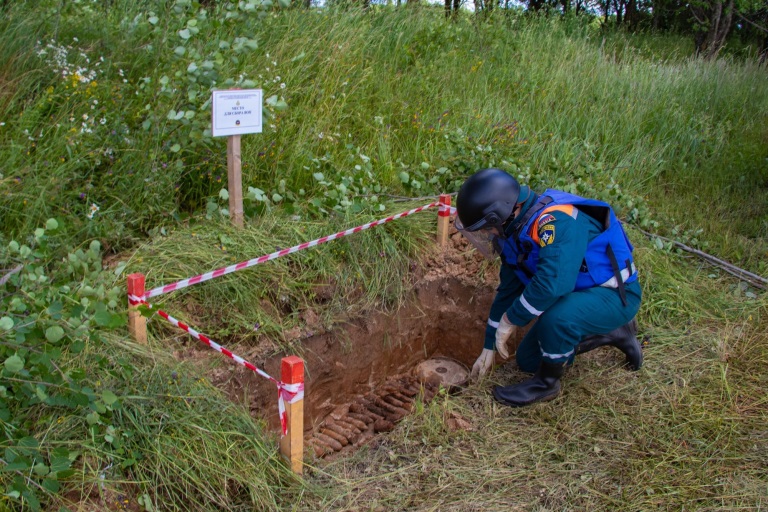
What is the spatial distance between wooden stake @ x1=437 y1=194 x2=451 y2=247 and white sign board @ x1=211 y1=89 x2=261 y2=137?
153 centimetres

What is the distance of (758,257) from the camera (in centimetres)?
573

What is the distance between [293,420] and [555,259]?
1585mm

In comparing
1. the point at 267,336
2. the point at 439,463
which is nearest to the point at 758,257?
the point at 439,463

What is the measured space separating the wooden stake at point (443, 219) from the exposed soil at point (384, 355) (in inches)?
3.4

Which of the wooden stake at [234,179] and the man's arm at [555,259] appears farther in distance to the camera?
the wooden stake at [234,179]

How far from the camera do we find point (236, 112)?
3.96 m

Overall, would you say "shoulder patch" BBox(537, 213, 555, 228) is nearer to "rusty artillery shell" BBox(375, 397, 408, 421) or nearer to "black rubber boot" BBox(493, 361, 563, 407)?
"black rubber boot" BBox(493, 361, 563, 407)

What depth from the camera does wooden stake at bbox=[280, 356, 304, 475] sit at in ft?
9.43

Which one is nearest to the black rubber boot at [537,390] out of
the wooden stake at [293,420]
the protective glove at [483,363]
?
the protective glove at [483,363]

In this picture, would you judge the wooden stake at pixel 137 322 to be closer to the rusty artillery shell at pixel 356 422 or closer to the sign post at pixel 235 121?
the sign post at pixel 235 121

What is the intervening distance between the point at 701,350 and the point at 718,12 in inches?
389

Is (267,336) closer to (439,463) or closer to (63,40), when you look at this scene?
(439,463)

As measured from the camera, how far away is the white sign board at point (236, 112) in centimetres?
385

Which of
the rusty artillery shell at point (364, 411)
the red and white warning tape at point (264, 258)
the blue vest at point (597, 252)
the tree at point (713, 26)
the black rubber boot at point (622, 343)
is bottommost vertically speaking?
the rusty artillery shell at point (364, 411)
